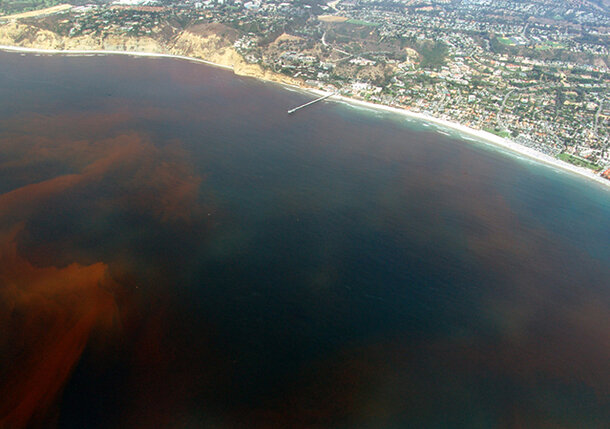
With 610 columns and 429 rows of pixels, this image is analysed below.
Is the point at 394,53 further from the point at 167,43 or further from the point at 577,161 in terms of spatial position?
the point at 167,43

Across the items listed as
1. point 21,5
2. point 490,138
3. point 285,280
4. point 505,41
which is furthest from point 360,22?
point 285,280

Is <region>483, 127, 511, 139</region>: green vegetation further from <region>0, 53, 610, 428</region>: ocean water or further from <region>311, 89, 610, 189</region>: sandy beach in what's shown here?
<region>0, 53, 610, 428</region>: ocean water

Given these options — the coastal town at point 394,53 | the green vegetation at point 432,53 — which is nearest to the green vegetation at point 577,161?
the coastal town at point 394,53

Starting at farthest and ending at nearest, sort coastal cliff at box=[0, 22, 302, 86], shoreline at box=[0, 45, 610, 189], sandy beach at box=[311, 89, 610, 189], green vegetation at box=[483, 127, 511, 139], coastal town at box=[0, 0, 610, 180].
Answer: coastal cliff at box=[0, 22, 302, 86] → coastal town at box=[0, 0, 610, 180] → green vegetation at box=[483, 127, 511, 139] → shoreline at box=[0, 45, 610, 189] → sandy beach at box=[311, 89, 610, 189]

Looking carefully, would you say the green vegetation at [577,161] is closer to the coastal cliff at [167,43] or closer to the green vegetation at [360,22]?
the coastal cliff at [167,43]

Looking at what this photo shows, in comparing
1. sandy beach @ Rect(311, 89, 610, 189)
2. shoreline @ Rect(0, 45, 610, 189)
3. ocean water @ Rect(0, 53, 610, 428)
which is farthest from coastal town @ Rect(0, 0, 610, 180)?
ocean water @ Rect(0, 53, 610, 428)
